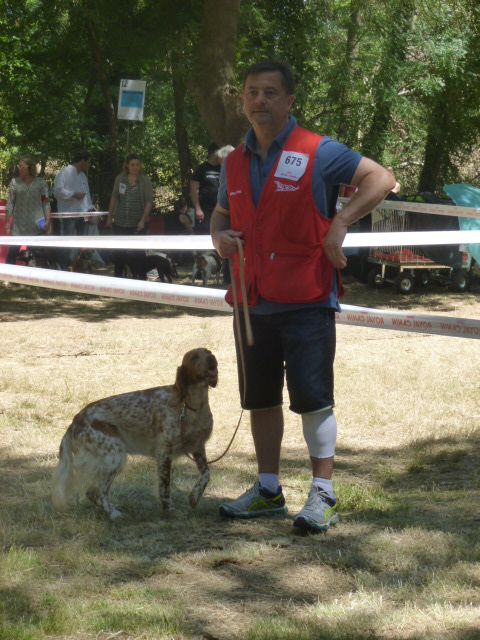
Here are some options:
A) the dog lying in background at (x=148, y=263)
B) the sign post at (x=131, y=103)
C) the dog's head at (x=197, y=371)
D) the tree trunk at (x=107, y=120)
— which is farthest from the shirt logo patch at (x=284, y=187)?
the tree trunk at (x=107, y=120)

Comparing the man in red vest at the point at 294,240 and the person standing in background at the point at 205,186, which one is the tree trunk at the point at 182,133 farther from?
the man in red vest at the point at 294,240

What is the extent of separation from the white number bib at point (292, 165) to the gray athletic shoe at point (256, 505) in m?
1.39

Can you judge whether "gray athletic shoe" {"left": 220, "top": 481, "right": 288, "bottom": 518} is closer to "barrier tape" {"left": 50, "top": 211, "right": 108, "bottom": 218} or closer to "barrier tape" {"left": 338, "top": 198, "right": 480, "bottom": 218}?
"barrier tape" {"left": 338, "top": 198, "right": 480, "bottom": 218}

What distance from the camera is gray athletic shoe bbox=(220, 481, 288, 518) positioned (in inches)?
185

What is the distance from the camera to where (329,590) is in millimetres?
3697

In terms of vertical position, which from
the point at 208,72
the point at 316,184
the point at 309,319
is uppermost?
the point at 208,72

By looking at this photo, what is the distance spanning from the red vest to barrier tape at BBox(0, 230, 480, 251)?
2218mm

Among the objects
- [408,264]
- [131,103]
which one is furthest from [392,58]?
[408,264]

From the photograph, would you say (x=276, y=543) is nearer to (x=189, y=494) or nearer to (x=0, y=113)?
(x=189, y=494)

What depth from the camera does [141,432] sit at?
4832 millimetres

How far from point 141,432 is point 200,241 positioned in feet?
9.14

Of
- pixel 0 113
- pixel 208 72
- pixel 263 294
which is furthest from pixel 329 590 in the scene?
pixel 0 113

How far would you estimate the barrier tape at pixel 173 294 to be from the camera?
6.21 meters

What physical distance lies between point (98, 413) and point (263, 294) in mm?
990
